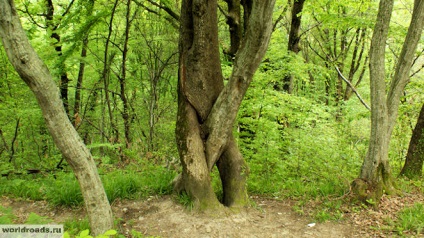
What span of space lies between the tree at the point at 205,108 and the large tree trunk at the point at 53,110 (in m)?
1.39

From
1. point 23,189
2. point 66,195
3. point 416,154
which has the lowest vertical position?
point 23,189

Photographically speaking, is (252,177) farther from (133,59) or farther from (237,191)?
(133,59)

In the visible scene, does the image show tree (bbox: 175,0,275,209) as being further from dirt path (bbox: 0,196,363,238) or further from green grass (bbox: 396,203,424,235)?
green grass (bbox: 396,203,424,235)

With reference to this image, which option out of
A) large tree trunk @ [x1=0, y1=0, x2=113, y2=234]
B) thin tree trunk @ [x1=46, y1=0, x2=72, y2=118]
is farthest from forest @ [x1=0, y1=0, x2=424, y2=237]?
thin tree trunk @ [x1=46, y1=0, x2=72, y2=118]

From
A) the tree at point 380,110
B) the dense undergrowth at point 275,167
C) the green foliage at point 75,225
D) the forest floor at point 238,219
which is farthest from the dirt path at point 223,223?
the tree at point 380,110

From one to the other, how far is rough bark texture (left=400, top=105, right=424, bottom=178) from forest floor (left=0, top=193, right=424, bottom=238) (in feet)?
3.35

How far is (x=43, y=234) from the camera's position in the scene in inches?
138

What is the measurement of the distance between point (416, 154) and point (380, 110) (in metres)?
1.94

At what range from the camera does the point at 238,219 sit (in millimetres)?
4270

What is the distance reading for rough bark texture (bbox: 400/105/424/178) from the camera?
5570 millimetres

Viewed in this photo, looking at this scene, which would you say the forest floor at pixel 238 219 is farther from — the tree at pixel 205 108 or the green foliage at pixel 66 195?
the tree at pixel 205 108

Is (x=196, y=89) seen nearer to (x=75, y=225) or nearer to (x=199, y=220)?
(x=199, y=220)

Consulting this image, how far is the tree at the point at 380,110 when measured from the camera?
445 cm

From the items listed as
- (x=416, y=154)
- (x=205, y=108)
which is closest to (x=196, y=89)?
(x=205, y=108)
